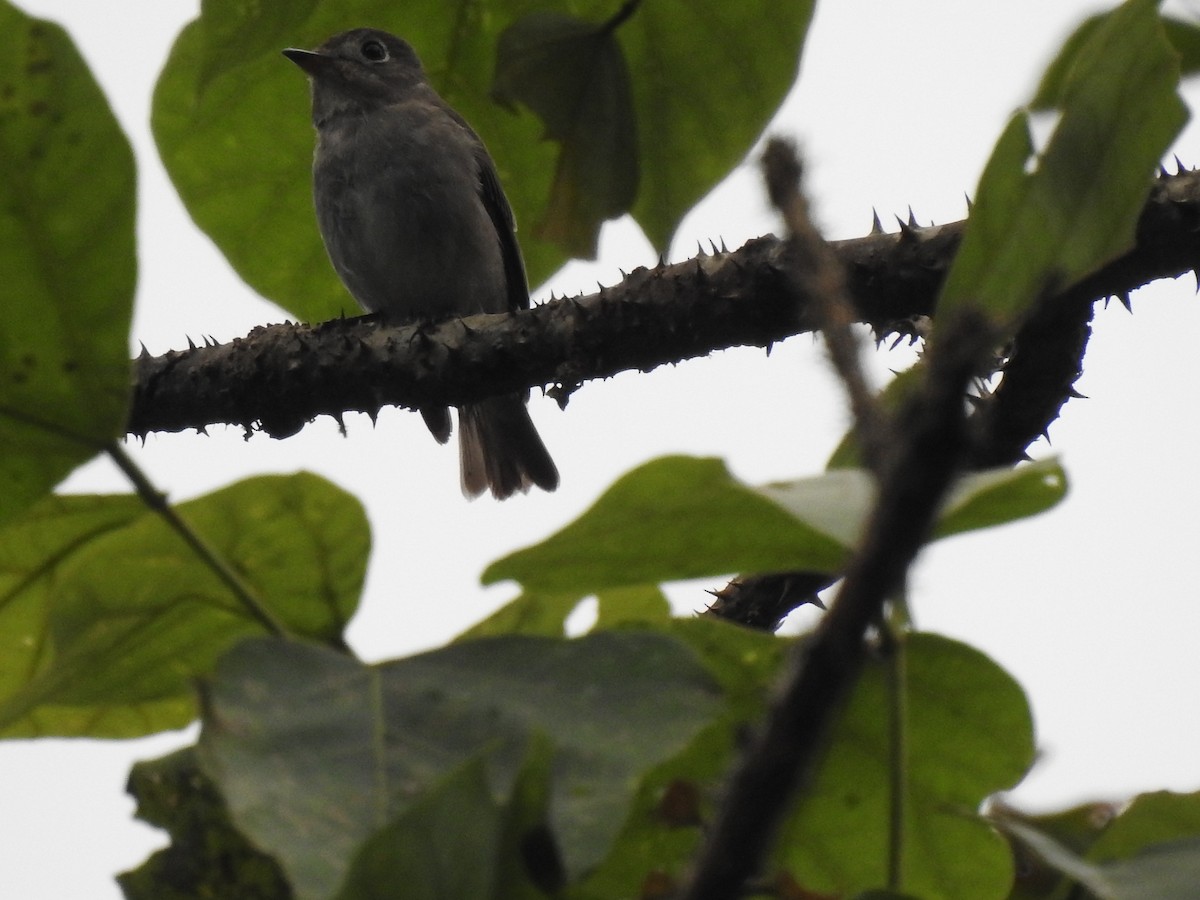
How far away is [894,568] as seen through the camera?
62 centimetres

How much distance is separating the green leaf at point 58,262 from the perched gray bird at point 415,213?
4.88m

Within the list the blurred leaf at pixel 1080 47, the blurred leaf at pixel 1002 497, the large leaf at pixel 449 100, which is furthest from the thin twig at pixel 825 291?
the large leaf at pixel 449 100

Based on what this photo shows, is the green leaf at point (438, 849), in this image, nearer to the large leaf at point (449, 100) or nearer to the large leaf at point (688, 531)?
the large leaf at point (688, 531)

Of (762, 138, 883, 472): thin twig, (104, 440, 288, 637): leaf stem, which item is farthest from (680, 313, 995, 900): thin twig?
(104, 440, 288, 637): leaf stem

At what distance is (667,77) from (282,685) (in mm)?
2045

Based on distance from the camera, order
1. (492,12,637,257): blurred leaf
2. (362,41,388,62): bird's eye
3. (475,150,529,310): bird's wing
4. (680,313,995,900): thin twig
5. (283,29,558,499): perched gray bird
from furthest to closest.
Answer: (475,150,529,310): bird's wing
(283,29,558,499): perched gray bird
(362,41,388,62): bird's eye
(492,12,637,257): blurred leaf
(680,313,995,900): thin twig

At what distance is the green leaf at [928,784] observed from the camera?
4.07ft

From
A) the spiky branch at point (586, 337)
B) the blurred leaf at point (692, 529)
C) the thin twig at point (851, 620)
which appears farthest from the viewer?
the spiky branch at point (586, 337)

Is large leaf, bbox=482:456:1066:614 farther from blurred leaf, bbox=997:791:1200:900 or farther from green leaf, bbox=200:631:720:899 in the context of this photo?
blurred leaf, bbox=997:791:1200:900

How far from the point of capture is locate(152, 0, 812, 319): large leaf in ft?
8.78

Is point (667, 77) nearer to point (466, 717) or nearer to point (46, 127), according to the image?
point (46, 127)

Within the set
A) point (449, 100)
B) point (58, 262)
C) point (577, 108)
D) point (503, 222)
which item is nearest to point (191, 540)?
point (58, 262)

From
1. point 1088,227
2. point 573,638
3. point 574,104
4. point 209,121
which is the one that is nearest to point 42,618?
point 573,638

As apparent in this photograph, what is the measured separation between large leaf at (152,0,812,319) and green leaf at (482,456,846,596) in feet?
5.25
